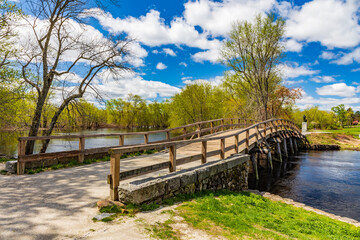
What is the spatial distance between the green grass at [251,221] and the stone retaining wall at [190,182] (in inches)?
18.2

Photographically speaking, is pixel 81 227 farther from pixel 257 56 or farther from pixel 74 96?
pixel 257 56

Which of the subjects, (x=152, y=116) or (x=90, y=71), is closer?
(x=90, y=71)

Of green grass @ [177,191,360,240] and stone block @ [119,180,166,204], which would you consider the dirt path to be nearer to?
stone block @ [119,180,166,204]

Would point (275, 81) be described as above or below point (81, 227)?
above

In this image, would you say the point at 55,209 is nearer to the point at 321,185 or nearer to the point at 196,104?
the point at 321,185

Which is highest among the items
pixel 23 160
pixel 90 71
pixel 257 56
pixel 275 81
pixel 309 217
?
pixel 257 56

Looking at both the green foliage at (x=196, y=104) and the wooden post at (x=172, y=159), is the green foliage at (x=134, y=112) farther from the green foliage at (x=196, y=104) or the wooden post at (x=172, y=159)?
the wooden post at (x=172, y=159)

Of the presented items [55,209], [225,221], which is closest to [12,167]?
[55,209]

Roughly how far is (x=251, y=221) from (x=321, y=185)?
9246 millimetres

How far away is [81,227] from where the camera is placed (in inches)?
132

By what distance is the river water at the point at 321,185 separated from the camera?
29.3 feet

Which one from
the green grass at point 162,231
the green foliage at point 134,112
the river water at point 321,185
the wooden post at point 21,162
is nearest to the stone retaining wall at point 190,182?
the green grass at point 162,231

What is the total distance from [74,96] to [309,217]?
37.1 feet

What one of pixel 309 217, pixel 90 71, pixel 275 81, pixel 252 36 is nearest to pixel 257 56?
pixel 252 36
